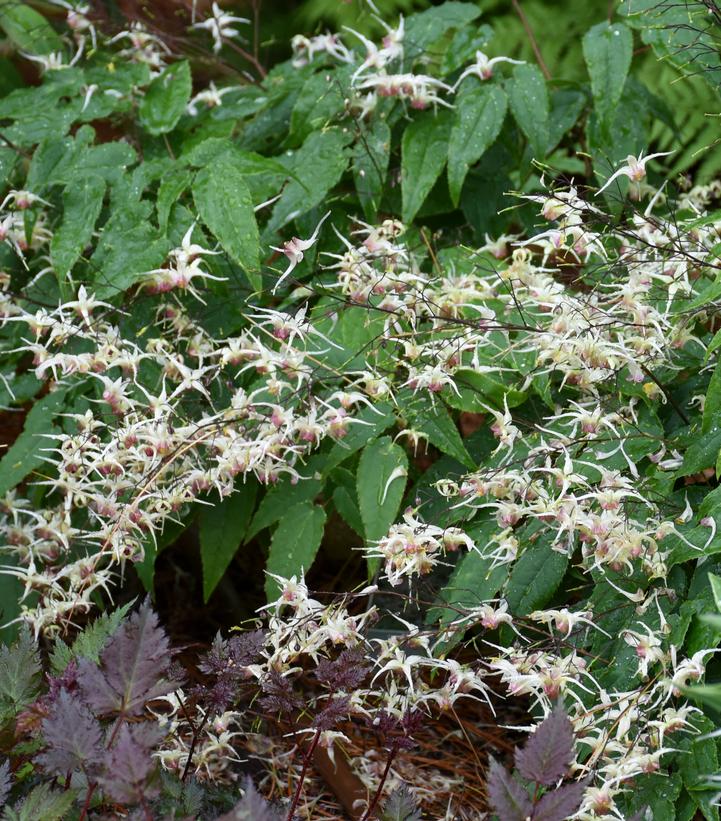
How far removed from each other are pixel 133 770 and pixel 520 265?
38.3 inches

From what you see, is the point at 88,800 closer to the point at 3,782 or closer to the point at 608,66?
the point at 3,782

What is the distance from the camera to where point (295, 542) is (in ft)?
5.06

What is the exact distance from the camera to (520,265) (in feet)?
5.12

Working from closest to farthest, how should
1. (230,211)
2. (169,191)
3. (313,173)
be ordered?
1. (230,211)
2. (169,191)
3. (313,173)

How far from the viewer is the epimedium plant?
1.22 meters

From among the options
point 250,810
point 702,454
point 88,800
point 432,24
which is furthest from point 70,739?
point 432,24

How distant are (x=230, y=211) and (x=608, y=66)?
71 centimetres

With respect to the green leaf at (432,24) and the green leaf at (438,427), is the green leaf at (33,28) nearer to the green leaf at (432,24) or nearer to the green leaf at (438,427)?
the green leaf at (432,24)

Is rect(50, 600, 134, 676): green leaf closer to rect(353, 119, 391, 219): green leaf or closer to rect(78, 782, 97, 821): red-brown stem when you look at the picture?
rect(78, 782, 97, 821): red-brown stem

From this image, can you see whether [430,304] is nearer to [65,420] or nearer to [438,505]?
[438,505]

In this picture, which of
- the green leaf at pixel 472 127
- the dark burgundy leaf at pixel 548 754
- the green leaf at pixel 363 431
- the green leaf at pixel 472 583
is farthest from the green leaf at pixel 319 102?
the dark burgundy leaf at pixel 548 754

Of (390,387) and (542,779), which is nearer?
(542,779)

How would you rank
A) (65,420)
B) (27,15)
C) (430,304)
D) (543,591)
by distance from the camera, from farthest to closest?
(27,15), (65,420), (430,304), (543,591)

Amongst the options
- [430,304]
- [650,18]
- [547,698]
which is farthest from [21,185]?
[547,698]
